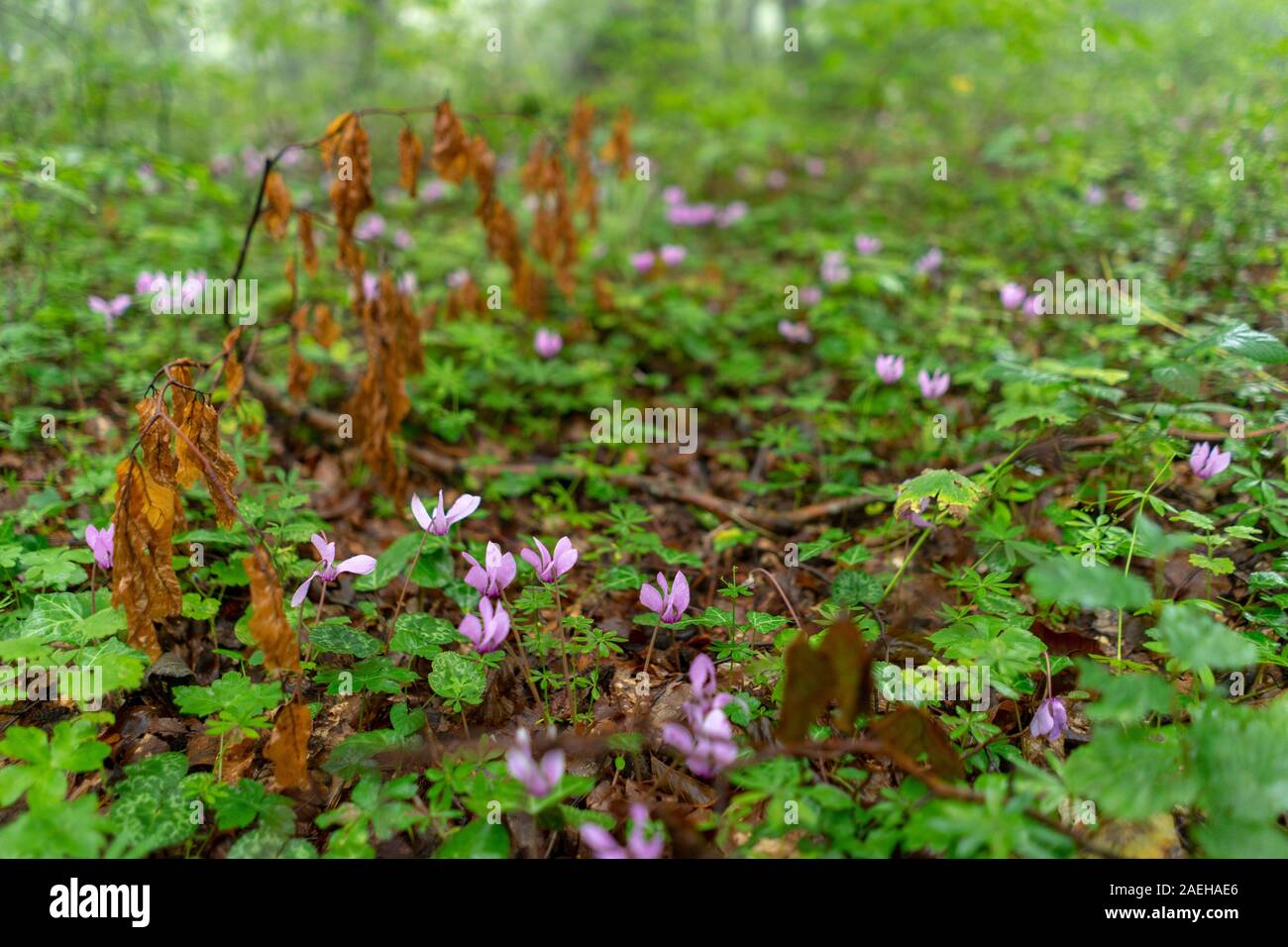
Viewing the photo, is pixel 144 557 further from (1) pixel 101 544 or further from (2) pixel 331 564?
(2) pixel 331 564

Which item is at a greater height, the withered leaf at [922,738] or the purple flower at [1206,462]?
the purple flower at [1206,462]

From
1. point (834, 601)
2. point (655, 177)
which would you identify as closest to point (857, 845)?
point (834, 601)

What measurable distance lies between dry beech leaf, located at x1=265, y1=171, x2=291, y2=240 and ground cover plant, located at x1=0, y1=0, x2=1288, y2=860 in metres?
0.12

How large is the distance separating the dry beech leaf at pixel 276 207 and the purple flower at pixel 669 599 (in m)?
2.07

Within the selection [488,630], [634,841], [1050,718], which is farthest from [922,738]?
[488,630]

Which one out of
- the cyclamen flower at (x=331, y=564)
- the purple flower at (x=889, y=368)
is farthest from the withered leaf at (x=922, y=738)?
the purple flower at (x=889, y=368)

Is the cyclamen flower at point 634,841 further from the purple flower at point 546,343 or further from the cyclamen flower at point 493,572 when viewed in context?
the purple flower at point 546,343

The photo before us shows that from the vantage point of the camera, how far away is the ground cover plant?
65.5 inches

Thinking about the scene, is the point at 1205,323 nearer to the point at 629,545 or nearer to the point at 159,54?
the point at 629,545

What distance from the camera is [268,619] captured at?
5.57 ft

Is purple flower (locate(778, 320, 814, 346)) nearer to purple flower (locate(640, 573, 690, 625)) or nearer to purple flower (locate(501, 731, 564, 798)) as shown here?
purple flower (locate(640, 573, 690, 625))

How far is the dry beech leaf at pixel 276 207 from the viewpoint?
2.91 meters

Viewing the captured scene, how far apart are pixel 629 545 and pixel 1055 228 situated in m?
4.19

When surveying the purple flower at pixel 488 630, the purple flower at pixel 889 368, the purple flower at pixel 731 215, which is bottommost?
the purple flower at pixel 488 630
